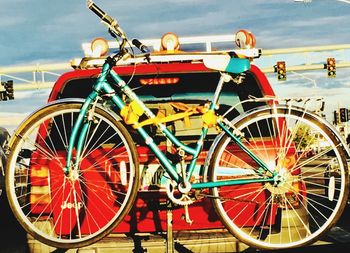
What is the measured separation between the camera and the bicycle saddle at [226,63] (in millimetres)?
4012

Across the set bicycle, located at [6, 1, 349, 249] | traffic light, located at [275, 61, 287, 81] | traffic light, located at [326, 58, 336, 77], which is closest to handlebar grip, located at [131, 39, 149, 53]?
bicycle, located at [6, 1, 349, 249]

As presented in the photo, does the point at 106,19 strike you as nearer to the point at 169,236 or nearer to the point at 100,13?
the point at 100,13

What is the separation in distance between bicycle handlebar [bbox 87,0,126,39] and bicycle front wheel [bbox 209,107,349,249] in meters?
0.92

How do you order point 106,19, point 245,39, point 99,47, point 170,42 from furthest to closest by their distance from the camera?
point 170,42, point 99,47, point 245,39, point 106,19

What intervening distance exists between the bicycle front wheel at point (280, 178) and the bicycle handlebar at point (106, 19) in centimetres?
92

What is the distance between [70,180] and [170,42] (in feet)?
6.21

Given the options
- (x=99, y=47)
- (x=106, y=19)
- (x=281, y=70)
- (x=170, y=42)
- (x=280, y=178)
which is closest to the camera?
(x=106, y=19)

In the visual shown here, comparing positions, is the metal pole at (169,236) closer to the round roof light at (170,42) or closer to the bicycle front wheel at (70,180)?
the bicycle front wheel at (70,180)

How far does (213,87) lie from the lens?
16.6 ft

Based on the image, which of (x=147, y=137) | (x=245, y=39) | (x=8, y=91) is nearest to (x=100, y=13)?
(x=147, y=137)

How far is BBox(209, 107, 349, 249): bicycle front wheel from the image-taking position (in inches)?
158

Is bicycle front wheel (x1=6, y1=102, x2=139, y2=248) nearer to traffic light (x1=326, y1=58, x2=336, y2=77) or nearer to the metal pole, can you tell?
the metal pole

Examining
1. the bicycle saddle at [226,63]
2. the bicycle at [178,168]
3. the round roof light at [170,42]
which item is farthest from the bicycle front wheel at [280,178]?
the round roof light at [170,42]

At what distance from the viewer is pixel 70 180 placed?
162 inches
